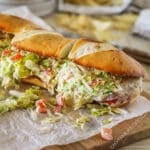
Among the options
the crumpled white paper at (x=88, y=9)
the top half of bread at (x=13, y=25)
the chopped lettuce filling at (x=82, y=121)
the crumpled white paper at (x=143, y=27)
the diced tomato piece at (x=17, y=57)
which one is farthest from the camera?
the crumpled white paper at (x=88, y=9)

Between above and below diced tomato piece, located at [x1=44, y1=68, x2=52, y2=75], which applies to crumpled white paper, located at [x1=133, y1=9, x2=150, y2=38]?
below

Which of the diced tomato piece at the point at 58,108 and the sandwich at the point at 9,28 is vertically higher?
the sandwich at the point at 9,28

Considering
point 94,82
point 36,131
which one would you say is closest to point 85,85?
point 94,82

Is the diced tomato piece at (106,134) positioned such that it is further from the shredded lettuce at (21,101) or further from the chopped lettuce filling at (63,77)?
the shredded lettuce at (21,101)

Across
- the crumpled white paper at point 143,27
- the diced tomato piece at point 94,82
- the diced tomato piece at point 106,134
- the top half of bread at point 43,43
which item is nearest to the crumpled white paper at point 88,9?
the crumpled white paper at point 143,27

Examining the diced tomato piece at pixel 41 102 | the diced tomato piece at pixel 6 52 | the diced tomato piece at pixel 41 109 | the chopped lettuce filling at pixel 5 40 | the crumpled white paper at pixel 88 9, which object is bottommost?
the crumpled white paper at pixel 88 9

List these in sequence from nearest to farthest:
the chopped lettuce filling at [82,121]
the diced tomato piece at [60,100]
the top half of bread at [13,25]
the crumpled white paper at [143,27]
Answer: the chopped lettuce filling at [82,121] < the diced tomato piece at [60,100] < the top half of bread at [13,25] < the crumpled white paper at [143,27]

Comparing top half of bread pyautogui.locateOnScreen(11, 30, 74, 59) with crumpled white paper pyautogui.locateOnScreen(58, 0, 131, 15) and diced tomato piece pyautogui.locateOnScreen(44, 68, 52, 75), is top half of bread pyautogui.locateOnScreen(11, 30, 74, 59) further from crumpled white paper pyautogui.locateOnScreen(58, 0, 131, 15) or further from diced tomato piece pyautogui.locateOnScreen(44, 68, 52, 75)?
crumpled white paper pyautogui.locateOnScreen(58, 0, 131, 15)

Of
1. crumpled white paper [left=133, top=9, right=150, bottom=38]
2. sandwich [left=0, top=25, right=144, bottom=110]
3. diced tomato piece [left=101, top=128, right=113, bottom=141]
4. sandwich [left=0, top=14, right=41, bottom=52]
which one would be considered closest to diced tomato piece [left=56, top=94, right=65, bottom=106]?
sandwich [left=0, top=25, right=144, bottom=110]

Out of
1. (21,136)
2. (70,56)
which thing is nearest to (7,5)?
(70,56)
